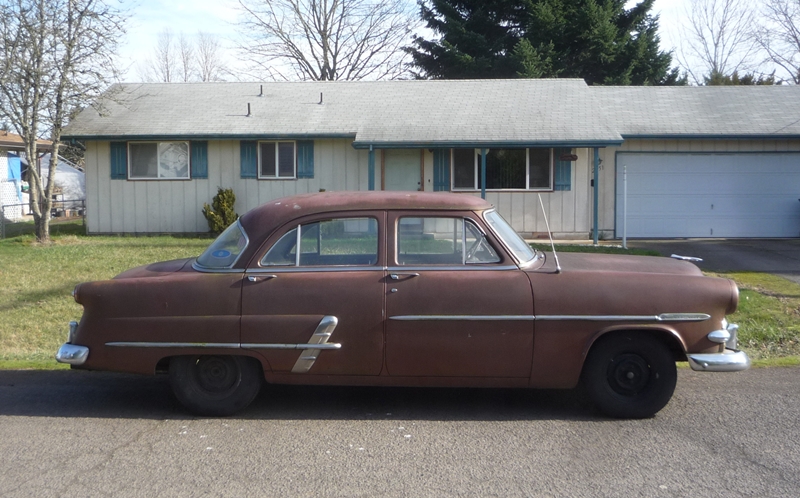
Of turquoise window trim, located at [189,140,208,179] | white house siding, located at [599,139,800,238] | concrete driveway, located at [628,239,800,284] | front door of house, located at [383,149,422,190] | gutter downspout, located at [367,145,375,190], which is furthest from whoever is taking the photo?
turquoise window trim, located at [189,140,208,179]

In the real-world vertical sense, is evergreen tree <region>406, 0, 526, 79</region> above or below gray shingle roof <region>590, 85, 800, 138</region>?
above

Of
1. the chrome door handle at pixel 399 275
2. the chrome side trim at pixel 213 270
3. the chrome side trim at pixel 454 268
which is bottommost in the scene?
the chrome door handle at pixel 399 275

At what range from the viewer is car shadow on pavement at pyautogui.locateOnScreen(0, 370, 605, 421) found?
19.9 feet

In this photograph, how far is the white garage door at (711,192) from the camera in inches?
753

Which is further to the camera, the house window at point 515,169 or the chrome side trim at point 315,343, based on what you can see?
the house window at point 515,169

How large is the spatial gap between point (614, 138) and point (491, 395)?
12.4 metres

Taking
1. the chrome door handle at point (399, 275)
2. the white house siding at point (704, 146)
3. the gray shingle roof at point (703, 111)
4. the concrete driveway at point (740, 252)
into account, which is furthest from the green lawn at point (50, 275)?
the gray shingle roof at point (703, 111)

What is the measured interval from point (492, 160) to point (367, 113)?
11.5ft

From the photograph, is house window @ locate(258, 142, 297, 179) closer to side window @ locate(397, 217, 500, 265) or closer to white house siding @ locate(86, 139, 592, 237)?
white house siding @ locate(86, 139, 592, 237)

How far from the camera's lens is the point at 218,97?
22172 mm

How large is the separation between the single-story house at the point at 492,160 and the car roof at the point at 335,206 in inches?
474

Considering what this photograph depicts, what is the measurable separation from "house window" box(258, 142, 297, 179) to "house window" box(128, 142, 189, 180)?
194cm

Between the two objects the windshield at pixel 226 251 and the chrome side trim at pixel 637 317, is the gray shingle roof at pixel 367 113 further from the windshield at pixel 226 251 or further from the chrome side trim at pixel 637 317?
the chrome side trim at pixel 637 317

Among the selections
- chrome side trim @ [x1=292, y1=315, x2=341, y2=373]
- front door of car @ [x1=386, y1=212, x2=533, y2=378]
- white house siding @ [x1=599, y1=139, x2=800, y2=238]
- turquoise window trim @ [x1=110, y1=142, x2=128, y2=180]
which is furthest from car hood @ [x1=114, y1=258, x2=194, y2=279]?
white house siding @ [x1=599, y1=139, x2=800, y2=238]
